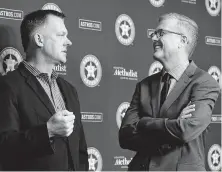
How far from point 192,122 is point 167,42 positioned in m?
0.63

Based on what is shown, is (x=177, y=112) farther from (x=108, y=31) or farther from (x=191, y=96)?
(x=108, y=31)

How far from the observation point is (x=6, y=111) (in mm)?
3318

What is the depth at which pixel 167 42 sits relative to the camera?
3.72 m

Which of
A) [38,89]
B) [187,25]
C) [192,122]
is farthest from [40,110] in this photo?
[187,25]

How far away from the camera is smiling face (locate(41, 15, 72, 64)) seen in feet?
12.0

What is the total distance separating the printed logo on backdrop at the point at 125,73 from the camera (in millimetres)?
4727

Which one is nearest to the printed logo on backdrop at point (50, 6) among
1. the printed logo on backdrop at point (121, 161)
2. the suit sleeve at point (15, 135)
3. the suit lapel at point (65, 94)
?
the suit lapel at point (65, 94)

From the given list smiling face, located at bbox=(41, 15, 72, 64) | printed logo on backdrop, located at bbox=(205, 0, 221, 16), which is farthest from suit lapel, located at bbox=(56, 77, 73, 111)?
printed logo on backdrop, located at bbox=(205, 0, 221, 16)

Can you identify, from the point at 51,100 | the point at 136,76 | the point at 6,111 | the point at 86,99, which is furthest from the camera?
the point at 136,76

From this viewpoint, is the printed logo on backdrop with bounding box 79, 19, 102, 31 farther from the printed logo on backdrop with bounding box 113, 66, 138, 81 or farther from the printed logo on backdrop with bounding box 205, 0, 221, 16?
the printed logo on backdrop with bounding box 205, 0, 221, 16

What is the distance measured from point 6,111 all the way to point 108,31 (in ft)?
5.41

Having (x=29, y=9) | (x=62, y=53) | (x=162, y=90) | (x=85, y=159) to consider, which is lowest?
(x=85, y=159)

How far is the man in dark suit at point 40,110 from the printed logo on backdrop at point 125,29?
110cm

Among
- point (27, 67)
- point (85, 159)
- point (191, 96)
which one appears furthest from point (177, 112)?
point (27, 67)
